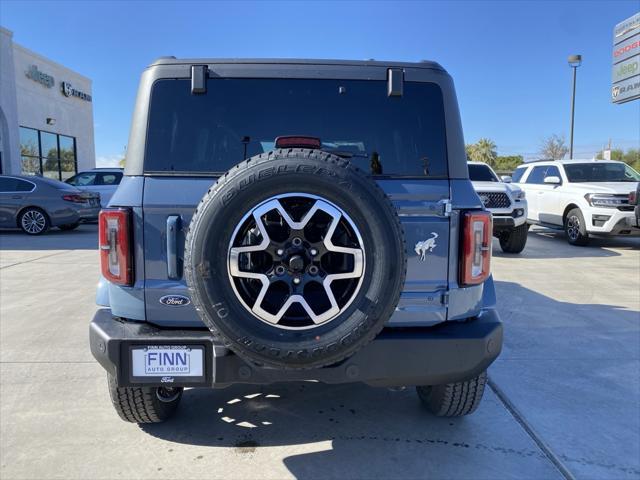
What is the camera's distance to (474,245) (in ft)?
7.69

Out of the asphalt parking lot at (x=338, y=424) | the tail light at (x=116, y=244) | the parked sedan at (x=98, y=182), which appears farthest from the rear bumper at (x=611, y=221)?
the parked sedan at (x=98, y=182)

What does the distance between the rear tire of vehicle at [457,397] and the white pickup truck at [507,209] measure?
20.3ft

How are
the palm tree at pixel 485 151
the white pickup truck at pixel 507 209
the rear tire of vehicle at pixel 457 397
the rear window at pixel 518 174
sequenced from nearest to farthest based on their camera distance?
the rear tire of vehicle at pixel 457 397
the white pickup truck at pixel 507 209
the rear window at pixel 518 174
the palm tree at pixel 485 151

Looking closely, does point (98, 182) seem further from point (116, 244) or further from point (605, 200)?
point (116, 244)

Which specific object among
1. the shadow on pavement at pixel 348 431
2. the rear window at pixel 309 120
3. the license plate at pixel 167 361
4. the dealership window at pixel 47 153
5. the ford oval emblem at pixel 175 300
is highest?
the dealership window at pixel 47 153

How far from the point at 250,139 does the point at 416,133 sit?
847mm

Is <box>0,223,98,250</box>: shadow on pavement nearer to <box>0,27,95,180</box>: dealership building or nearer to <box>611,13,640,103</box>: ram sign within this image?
<box>0,27,95,180</box>: dealership building

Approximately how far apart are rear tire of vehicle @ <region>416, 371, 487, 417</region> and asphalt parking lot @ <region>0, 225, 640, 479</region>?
0.33 ft

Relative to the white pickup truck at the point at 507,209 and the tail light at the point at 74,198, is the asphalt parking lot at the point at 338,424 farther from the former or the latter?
the tail light at the point at 74,198

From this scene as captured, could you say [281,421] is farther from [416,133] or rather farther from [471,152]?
[471,152]

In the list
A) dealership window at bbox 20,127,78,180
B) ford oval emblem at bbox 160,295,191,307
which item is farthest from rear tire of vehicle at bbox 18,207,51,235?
ford oval emblem at bbox 160,295,191,307

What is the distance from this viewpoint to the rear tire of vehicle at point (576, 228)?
994cm

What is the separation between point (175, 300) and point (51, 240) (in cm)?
1059

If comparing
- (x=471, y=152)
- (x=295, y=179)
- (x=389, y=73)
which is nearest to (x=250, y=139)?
(x=295, y=179)
